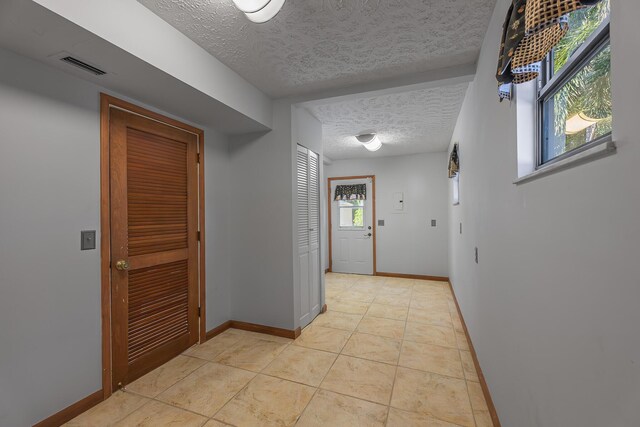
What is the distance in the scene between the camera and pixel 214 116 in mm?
2518

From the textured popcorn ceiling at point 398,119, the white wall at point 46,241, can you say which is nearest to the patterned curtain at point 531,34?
the textured popcorn ceiling at point 398,119

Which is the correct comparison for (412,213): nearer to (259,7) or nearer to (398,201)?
(398,201)

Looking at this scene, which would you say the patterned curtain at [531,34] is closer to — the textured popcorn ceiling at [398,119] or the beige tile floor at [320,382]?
→ the textured popcorn ceiling at [398,119]

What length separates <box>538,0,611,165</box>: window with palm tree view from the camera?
76 cm

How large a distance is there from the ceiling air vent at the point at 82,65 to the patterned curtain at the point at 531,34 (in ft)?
7.31

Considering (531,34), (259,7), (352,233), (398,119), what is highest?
(398,119)

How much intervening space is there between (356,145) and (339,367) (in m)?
3.49

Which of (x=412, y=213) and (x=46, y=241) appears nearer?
(x=46, y=241)

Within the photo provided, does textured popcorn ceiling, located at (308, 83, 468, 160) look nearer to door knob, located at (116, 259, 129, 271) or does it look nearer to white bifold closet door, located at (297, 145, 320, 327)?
white bifold closet door, located at (297, 145, 320, 327)

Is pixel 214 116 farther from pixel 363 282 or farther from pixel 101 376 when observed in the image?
pixel 363 282

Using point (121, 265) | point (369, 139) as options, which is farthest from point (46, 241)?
point (369, 139)

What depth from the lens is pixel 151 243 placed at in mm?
2287

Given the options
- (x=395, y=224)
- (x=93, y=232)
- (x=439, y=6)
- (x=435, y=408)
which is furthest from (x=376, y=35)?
(x=395, y=224)

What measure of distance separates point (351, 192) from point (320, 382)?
4123mm
